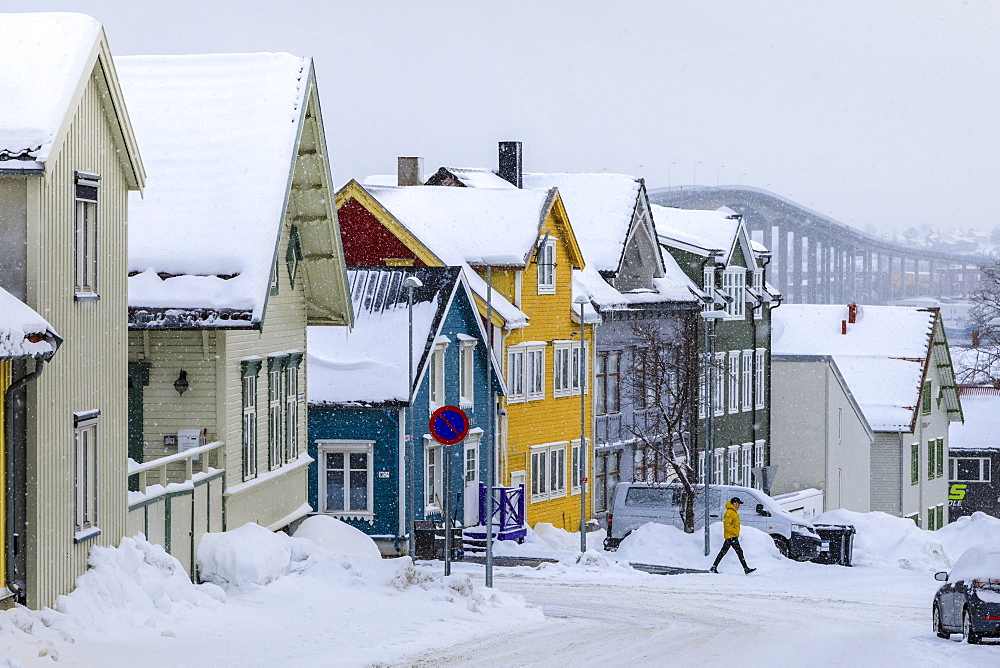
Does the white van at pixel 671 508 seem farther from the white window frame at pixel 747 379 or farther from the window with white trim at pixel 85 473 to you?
the window with white trim at pixel 85 473

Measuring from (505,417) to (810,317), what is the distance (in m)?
29.0

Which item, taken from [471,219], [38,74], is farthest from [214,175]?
[471,219]

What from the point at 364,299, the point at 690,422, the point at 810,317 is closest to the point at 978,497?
the point at 810,317

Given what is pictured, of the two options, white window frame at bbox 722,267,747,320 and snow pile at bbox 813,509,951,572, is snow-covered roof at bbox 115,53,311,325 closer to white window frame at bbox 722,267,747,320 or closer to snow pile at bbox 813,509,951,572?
snow pile at bbox 813,509,951,572

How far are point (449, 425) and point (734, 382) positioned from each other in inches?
1382

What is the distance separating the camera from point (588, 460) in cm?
4638

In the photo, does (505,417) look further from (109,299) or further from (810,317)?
(810,317)

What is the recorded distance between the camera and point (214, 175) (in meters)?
23.2

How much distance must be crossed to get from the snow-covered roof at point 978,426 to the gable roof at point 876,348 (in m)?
7.45

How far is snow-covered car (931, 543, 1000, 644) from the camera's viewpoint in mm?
18984

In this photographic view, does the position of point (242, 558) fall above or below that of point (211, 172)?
below

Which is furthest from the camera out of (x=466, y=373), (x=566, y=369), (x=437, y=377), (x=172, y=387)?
(x=566, y=369)

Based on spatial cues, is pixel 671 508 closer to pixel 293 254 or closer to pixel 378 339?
pixel 378 339

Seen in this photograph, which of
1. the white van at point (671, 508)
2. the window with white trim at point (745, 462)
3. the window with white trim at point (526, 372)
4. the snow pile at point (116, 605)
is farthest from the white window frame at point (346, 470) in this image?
the window with white trim at point (745, 462)
